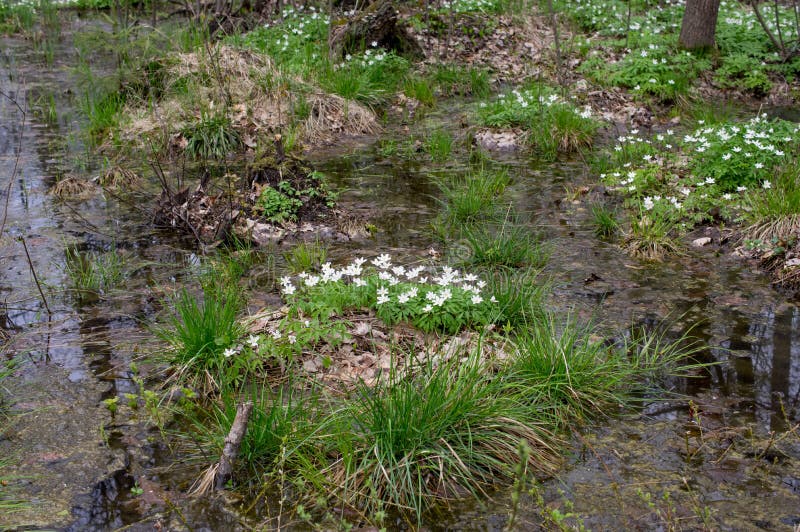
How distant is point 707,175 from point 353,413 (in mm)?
5153

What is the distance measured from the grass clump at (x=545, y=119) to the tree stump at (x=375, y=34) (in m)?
2.95

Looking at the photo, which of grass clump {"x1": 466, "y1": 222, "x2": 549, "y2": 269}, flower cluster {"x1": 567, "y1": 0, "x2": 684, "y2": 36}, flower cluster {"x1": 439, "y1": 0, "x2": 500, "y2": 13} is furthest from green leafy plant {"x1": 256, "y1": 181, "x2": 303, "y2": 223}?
flower cluster {"x1": 567, "y1": 0, "x2": 684, "y2": 36}

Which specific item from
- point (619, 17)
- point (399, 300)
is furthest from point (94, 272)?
point (619, 17)

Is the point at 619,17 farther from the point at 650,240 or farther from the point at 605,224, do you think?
the point at 650,240

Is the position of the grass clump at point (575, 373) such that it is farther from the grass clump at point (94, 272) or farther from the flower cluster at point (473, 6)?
the flower cluster at point (473, 6)

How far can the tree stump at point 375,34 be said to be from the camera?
1124 cm

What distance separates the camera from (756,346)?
4.64 m

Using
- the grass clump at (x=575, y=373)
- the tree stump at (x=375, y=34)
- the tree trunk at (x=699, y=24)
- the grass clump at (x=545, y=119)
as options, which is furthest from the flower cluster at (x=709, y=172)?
the tree stump at (x=375, y=34)

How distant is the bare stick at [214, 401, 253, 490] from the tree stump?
848 centimetres

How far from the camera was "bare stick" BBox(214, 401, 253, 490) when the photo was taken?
327cm

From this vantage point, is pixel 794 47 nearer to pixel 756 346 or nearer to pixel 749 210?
pixel 749 210

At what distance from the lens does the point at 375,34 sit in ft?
38.2

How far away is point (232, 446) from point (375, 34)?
31.7 feet

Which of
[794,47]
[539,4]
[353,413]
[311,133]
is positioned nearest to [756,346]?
[353,413]
